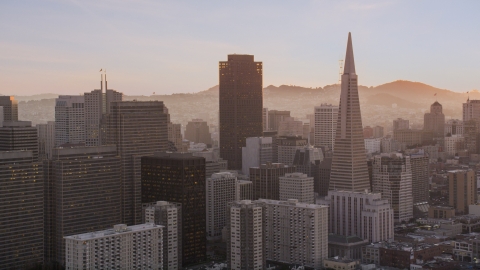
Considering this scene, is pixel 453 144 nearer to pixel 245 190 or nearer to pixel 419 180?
pixel 419 180

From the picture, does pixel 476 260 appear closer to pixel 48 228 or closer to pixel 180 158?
pixel 180 158

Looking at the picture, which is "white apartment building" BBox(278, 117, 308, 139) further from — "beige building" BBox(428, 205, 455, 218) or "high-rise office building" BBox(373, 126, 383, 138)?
"beige building" BBox(428, 205, 455, 218)

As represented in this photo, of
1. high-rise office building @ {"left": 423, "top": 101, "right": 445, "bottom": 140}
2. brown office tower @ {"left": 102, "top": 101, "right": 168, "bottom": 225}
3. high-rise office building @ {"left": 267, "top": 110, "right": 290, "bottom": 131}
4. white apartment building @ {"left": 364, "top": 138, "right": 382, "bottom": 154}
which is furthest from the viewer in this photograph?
high-rise office building @ {"left": 423, "top": 101, "right": 445, "bottom": 140}

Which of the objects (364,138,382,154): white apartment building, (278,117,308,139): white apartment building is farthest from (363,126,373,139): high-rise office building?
(278,117,308,139): white apartment building

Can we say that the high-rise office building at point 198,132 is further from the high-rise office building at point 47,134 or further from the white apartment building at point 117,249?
the white apartment building at point 117,249

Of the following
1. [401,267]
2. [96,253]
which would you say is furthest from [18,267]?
[401,267]

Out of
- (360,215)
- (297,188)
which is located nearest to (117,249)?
(360,215)
